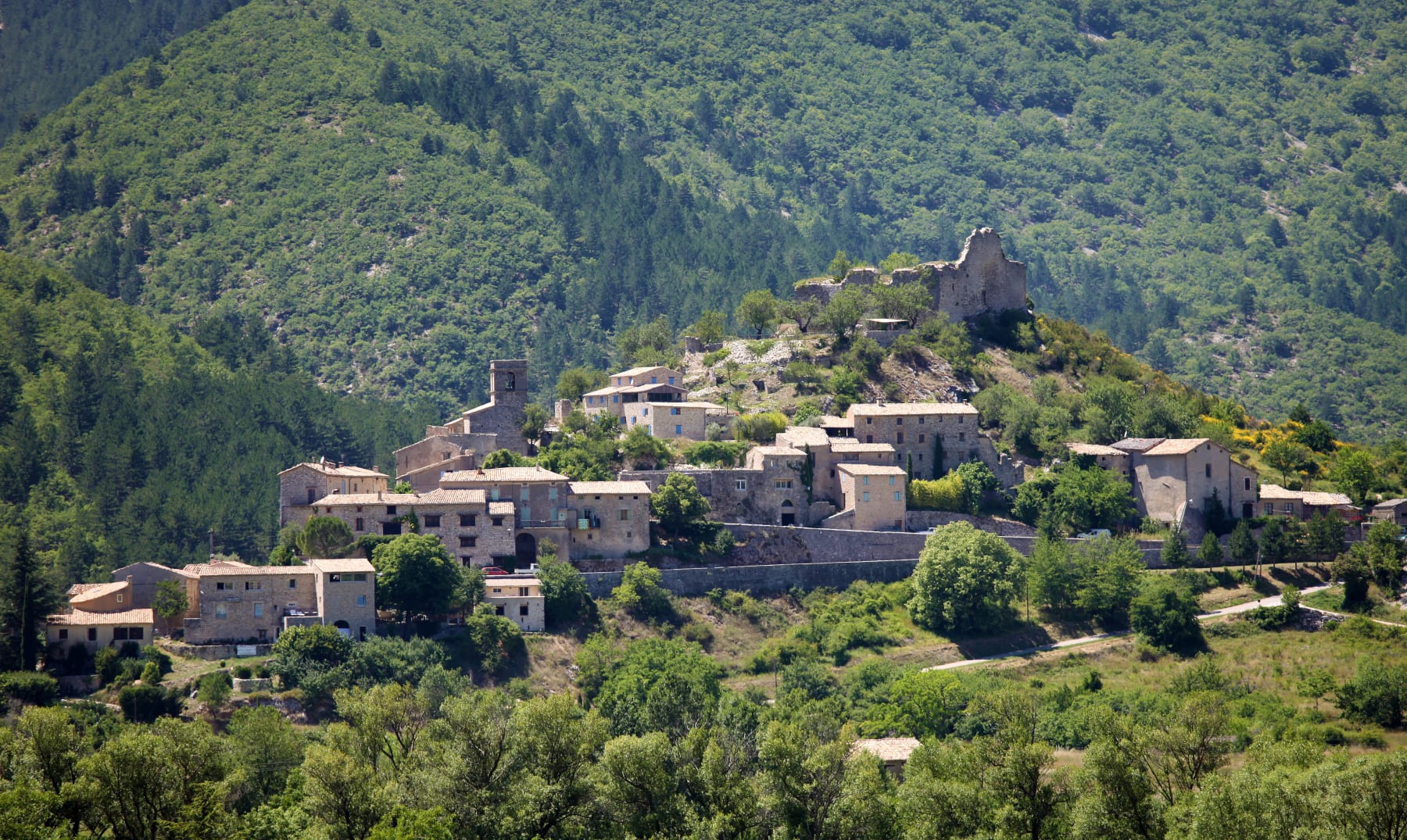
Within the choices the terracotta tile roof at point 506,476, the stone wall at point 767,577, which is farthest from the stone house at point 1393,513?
the terracotta tile roof at point 506,476

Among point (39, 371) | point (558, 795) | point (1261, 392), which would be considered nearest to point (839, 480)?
point (558, 795)

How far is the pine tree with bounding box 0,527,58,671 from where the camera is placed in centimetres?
6781

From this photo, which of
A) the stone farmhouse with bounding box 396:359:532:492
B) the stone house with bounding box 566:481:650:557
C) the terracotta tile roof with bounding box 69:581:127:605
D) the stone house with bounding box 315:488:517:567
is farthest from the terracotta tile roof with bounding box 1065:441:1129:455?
the terracotta tile roof with bounding box 69:581:127:605

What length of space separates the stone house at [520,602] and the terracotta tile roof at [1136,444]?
34.0 metres

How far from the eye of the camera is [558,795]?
58.6 metres

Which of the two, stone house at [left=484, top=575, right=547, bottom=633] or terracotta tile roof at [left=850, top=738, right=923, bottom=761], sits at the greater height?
stone house at [left=484, top=575, right=547, bottom=633]

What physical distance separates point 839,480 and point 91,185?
366ft

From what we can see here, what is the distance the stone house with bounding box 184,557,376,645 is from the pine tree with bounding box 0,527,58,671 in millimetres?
6153

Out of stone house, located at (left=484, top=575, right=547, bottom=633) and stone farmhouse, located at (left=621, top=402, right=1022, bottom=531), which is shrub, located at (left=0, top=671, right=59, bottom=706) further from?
stone farmhouse, located at (left=621, top=402, right=1022, bottom=531)

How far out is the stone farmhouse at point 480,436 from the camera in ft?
296

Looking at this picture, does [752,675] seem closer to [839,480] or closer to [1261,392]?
[839,480]

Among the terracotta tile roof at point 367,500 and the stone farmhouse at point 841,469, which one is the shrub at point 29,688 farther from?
the stone farmhouse at point 841,469

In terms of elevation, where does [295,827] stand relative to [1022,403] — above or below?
below

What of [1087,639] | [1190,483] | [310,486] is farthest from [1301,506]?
[310,486]
